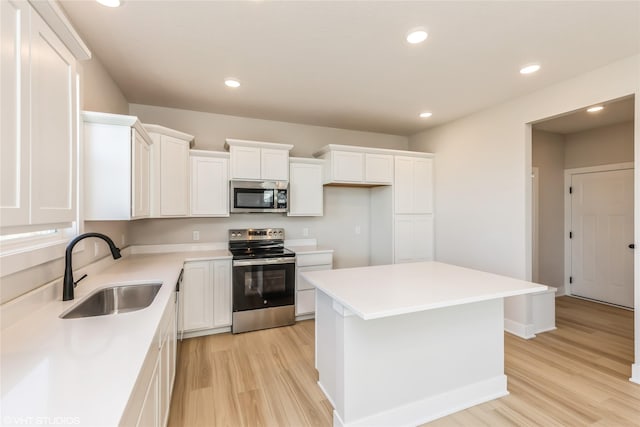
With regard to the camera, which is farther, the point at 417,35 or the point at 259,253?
the point at 259,253

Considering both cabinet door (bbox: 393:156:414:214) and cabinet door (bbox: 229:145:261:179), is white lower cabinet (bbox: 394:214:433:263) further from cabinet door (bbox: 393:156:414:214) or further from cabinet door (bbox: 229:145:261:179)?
cabinet door (bbox: 229:145:261:179)

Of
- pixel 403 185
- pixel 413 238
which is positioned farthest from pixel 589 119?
pixel 413 238

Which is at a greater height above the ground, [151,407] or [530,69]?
[530,69]

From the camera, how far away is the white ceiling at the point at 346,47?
1.82m

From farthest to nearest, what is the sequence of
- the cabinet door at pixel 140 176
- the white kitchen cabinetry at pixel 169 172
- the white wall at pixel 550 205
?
the white wall at pixel 550 205
the white kitchen cabinetry at pixel 169 172
the cabinet door at pixel 140 176

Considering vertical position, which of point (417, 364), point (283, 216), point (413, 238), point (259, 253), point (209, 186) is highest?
point (209, 186)

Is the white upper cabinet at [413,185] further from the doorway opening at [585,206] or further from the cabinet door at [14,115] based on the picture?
the cabinet door at [14,115]

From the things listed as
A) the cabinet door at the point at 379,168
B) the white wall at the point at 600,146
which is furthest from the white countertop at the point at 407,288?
the white wall at the point at 600,146

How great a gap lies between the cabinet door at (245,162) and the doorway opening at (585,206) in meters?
3.95

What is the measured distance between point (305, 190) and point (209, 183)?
47.1 inches

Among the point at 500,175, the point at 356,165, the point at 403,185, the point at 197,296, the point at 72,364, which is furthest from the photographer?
the point at 403,185

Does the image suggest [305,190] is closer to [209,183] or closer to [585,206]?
[209,183]

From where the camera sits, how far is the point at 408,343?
1.88 metres

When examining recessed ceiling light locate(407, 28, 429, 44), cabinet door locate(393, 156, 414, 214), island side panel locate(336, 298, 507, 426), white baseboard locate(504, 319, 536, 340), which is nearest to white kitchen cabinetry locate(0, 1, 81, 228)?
island side panel locate(336, 298, 507, 426)
